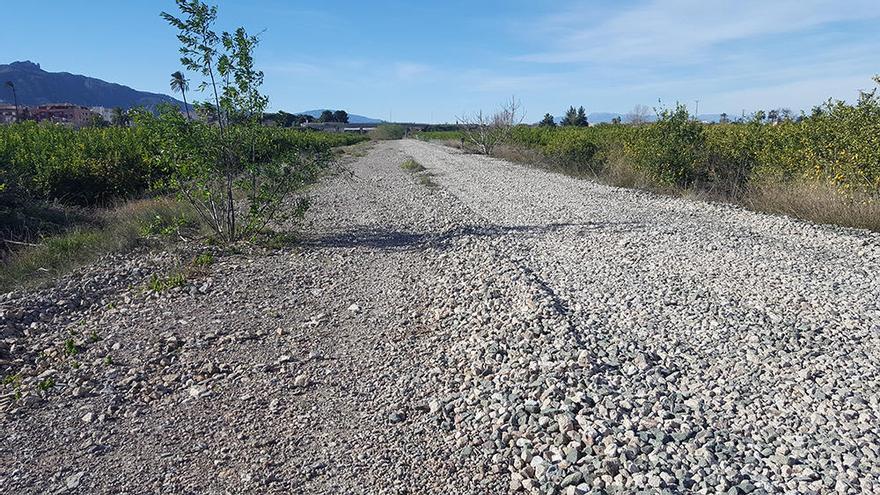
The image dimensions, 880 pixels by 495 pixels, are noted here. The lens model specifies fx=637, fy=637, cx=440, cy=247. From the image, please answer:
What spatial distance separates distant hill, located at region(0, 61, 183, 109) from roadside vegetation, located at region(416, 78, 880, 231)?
154 metres

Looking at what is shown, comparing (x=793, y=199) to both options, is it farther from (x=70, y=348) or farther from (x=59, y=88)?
(x=59, y=88)

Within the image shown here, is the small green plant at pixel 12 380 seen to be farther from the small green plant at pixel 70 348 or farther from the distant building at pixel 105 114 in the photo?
the distant building at pixel 105 114

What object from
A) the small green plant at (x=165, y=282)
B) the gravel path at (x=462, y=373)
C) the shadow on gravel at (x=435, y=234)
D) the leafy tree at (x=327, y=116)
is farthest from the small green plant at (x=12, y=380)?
the leafy tree at (x=327, y=116)

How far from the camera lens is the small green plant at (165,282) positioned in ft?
24.5

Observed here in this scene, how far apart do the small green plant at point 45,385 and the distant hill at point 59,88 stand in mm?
163437

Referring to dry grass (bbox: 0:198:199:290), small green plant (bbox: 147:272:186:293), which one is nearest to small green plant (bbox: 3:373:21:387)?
small green plant (bbox: 147:272:186:293)

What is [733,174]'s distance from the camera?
15211mm

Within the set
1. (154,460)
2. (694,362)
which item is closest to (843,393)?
(694,362)

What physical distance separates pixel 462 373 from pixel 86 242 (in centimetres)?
781

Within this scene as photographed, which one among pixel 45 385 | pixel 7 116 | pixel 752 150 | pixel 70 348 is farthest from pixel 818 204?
pixel 7 116

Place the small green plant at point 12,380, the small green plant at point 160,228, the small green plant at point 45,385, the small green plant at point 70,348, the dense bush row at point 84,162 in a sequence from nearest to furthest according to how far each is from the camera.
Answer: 1. the small green plant at point 45,385
2. the small green plant at point 12,380
3. the small green plant at point 70,348
4. the small green plant at point 160,228
5. the dense bush row at point 84,162

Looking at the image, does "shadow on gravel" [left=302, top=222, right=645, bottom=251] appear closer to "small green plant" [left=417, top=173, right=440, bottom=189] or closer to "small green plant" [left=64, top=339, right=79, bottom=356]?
"small green plant" [left=64, top=339, right=79, bottom=356]

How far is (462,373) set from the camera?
194 inches

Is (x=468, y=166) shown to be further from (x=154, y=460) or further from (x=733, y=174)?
(x=154, y=460)
